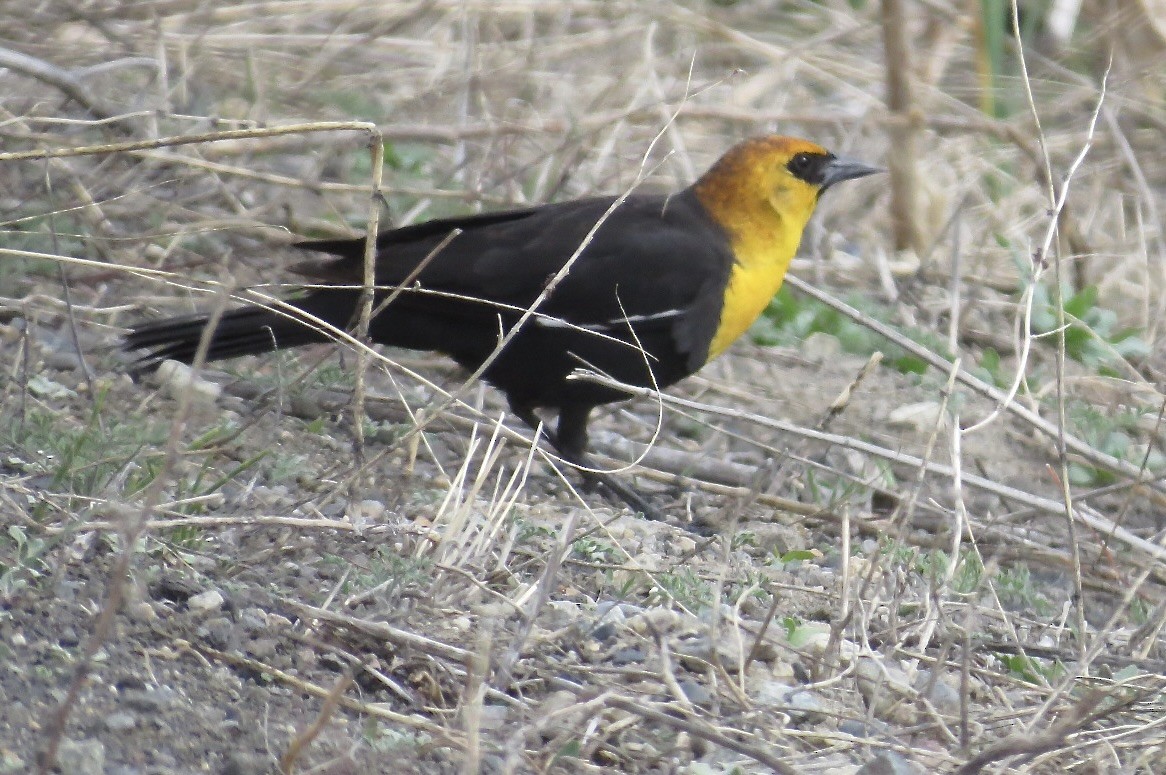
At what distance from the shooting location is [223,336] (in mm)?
3604

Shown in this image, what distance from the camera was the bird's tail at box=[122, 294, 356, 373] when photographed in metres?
3.54

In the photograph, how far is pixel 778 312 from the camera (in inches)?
192

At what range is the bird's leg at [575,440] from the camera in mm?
3807

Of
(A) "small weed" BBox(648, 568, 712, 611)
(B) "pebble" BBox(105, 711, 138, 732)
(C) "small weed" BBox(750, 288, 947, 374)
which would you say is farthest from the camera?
(C) "small weed" BBox(750, 288, 947, 374)

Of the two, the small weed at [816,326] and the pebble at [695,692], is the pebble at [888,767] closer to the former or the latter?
the pebble at [695,692]

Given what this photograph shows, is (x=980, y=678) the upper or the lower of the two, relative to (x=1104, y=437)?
upper

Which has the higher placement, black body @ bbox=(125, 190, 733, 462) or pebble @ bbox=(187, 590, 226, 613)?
pebble @ bbox=(187, 590, 226, 613)

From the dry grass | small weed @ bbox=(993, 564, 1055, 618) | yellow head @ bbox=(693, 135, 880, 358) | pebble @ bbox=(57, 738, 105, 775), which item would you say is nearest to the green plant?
the dry grass

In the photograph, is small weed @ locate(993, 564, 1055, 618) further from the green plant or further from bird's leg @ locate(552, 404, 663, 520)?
the green plant

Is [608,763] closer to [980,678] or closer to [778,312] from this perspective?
[980,678]

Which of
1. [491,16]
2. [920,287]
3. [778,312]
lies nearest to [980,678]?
[778,312]

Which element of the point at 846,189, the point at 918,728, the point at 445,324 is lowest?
the point at 846,189

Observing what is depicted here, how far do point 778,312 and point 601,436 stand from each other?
925 mm

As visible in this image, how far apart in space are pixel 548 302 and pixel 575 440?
0.43 m
